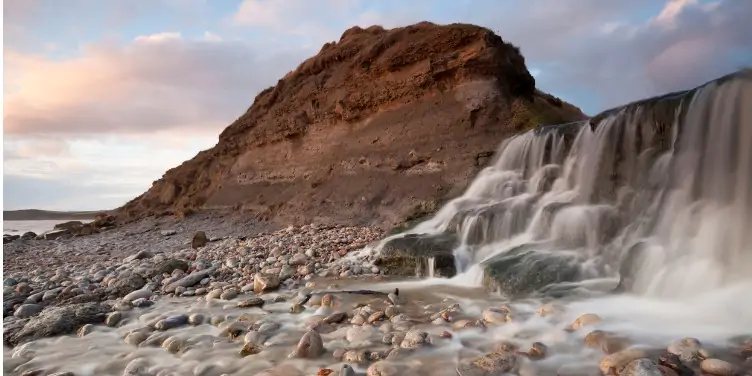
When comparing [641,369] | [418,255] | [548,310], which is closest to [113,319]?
[418,255]

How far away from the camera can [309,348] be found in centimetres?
353

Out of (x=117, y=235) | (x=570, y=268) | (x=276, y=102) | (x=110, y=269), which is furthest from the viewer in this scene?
(x=276, y=102)

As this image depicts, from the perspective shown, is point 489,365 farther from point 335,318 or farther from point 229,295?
point 229,295

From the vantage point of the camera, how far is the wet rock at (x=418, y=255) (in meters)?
6.66

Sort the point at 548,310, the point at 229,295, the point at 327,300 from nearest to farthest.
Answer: the point at 548,310, the point at 327,300, the point at 229,295

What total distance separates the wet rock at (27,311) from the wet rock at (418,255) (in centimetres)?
424

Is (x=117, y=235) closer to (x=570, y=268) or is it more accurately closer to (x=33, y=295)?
(x=33, y=295)

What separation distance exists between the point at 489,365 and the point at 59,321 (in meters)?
4.02

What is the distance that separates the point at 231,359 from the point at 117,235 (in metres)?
17.3

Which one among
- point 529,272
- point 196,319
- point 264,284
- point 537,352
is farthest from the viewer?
point 264,284

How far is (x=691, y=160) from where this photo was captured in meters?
6.04

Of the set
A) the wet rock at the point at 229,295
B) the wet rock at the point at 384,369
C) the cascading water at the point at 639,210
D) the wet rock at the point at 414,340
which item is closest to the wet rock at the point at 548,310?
the cascading water at the point at 639,210

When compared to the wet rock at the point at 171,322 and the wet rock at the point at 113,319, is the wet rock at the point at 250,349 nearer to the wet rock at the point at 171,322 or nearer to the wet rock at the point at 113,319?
the wet rock at the point at 171,322

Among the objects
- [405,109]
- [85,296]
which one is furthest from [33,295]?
[405,109]
